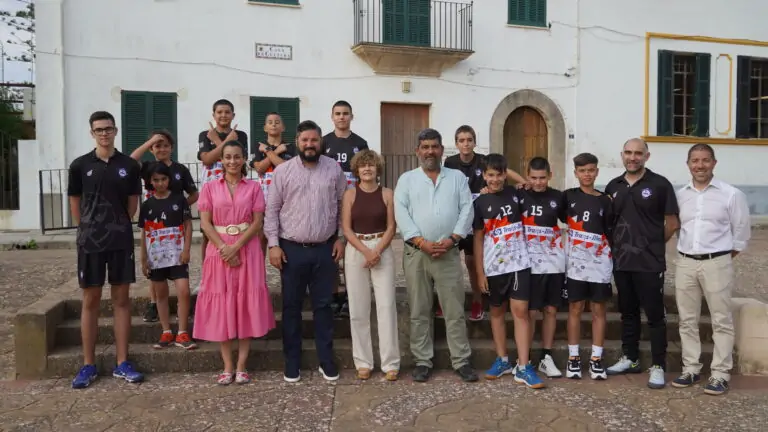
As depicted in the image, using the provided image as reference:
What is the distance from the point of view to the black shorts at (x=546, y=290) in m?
4.71

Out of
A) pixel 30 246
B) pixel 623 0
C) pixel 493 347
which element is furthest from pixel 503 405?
pixel 623 0

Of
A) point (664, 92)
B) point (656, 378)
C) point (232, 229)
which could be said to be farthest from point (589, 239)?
point (664, 92)

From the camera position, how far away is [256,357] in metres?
4.98

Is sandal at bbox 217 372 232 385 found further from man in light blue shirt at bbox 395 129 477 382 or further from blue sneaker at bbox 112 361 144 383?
man in light blue shirt at bbox 395 129 477 382

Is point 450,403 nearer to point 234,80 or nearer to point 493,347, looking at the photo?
point 493,347

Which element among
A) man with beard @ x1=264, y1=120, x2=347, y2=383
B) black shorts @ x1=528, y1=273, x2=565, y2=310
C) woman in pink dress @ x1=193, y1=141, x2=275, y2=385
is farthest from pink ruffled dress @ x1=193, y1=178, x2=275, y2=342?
black shorts @ x1=528, y1=273, x2=565, y2=310

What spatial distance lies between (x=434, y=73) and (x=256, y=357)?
9186 millimetres

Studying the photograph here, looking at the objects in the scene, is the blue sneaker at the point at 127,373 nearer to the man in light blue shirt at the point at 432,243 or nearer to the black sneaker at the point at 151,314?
the black sneaker at the point at 151,314

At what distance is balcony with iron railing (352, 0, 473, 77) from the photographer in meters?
12.5

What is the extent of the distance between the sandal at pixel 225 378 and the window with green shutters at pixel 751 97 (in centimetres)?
1362

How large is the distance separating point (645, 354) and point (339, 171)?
2.74m

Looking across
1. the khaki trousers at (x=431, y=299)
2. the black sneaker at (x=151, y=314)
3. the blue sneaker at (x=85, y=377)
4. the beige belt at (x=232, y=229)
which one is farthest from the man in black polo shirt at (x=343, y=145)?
the blue sneaker at (x=85, y=377)

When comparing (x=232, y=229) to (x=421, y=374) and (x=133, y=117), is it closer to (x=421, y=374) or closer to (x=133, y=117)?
(x=421, y=374)

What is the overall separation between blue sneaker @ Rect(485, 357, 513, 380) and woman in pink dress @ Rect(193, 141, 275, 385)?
5.37 feet
